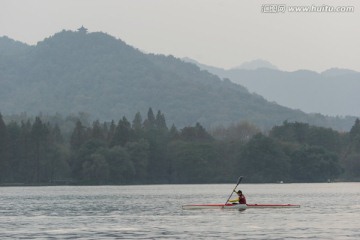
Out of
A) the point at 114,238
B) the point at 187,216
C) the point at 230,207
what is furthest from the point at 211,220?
the point at 114,238

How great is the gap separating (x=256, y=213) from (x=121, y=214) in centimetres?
1520

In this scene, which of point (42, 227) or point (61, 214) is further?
point (61, 214)

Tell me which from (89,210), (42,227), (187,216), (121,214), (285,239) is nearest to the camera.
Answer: (285,239)

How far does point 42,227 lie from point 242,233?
2007 cm

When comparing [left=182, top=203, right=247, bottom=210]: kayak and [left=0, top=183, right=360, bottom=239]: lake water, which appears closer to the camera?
[left=0, top=183, right=360, bottom=239]: lake water

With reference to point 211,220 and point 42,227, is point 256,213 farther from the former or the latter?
point 42,227

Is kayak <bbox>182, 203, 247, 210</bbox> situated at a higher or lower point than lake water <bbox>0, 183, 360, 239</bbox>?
higher

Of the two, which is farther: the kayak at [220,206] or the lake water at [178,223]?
the kayak at [220,206]

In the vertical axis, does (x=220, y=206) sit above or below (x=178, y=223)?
above

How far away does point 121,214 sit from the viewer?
3981 inches

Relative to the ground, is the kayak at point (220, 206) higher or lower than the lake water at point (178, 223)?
higher

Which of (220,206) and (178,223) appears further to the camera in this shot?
(220,206)

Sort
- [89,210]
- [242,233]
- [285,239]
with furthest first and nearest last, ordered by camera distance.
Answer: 1. [89,210]
2. [242,233]
3. [285,239]

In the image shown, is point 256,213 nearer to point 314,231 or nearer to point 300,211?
point 300,211
